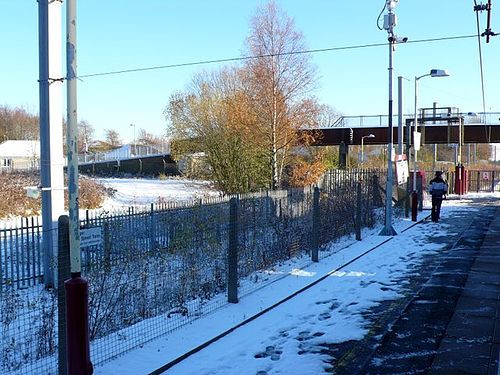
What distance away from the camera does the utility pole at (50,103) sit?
413 inches

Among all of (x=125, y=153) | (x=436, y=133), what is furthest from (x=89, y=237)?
(x=125, y=153)

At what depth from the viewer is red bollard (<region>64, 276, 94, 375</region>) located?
4.59 metres

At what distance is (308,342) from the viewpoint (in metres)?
6.46

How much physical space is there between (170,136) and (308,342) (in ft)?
106

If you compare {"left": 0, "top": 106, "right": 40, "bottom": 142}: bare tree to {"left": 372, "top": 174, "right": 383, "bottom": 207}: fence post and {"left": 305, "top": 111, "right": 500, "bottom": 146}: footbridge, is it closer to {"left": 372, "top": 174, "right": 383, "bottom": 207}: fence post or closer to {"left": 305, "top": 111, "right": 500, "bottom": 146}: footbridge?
{"left": 305, "top": 111, "right": 500, "bottom": 146}: footbridge

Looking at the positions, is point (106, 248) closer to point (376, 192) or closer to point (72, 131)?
point (72, 131)

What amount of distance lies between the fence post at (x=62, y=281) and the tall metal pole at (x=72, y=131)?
0.42m

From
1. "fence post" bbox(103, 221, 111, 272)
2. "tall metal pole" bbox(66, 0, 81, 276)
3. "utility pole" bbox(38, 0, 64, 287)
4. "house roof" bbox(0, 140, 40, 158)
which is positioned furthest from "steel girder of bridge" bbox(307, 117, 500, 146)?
"house roof" bbox(0, 140, 40, 158)

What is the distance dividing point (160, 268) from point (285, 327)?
6.63 feet

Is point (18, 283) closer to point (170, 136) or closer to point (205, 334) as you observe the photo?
point (205, 334)

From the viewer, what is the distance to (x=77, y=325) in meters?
4.62

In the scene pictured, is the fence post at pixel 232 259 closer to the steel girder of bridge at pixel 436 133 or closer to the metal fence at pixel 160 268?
the metal fence at pixel 160 268

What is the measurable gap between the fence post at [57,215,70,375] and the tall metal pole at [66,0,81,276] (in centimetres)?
42

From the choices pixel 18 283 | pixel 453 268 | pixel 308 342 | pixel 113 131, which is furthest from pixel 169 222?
pixel 113 131
